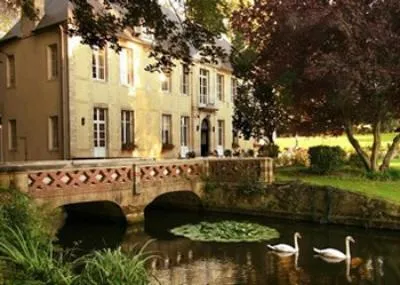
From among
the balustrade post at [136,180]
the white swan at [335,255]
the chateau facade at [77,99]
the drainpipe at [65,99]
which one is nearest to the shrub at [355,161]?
the chateau facade at [77,99]

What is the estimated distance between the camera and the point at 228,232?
1448cm

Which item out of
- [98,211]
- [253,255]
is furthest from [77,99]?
[253,255]

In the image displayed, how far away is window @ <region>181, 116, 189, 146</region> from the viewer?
2923 centimetres

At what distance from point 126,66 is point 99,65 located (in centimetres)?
180

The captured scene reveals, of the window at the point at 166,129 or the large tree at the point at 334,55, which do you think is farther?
the window at the point at 166,129

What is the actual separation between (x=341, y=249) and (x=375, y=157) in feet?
24.4

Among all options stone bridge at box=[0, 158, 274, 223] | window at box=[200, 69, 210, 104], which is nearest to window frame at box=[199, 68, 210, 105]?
window at box=[200, 69, 210, 104]

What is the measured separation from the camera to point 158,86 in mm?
27047

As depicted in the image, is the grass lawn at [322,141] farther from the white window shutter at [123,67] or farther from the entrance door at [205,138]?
the white window shutter at [123,67]

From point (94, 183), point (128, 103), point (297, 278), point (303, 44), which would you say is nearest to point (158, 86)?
point (128, 103)

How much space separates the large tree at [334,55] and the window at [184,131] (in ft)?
30.9

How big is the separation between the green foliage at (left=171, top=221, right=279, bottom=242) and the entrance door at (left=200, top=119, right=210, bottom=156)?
15974mm

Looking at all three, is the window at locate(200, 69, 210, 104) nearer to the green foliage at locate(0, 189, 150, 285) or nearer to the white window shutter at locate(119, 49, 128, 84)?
the white window shutter at locate(119, 49, 128, 84)

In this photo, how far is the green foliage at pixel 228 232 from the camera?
46.2 feet
